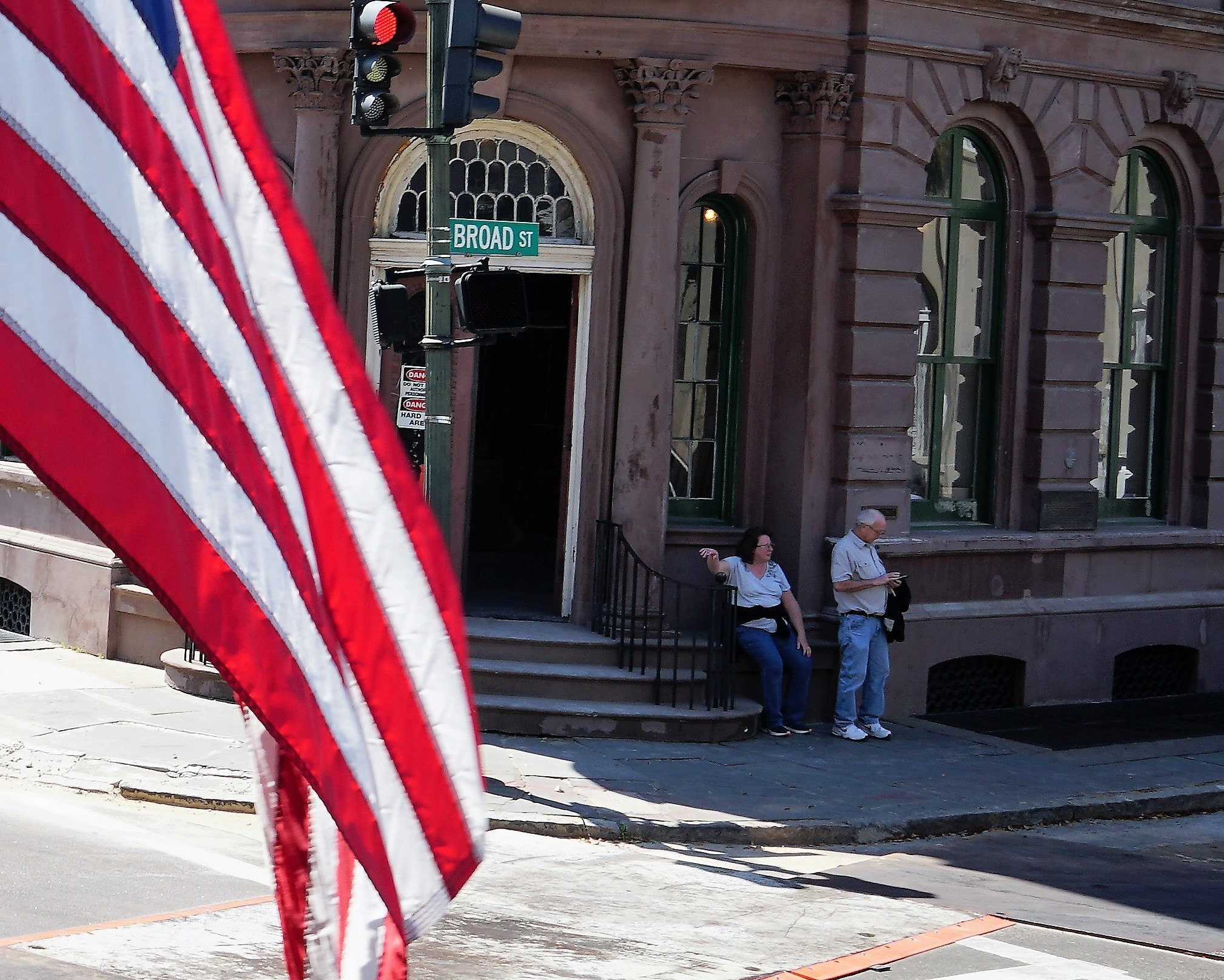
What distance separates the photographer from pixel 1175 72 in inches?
667

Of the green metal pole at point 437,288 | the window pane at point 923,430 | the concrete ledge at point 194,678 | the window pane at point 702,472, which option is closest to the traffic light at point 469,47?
the green metal pole at point 437,288

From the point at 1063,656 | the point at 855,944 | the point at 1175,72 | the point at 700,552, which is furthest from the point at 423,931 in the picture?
the point at 1175,72

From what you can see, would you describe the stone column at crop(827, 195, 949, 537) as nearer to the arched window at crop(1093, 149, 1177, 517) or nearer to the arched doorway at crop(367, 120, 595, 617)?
the arched doorway at crop(367, 120, 595, 617)

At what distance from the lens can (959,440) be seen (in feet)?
54.7

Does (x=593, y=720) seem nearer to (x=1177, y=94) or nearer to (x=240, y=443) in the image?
(x=1177, y=94)

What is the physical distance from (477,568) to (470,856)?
1528 centimetres

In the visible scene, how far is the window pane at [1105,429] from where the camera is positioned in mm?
17562

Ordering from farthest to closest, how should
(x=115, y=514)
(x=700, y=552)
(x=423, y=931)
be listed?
(x=700, y=552)
(x=423, y=931)
(x=115, y=514)

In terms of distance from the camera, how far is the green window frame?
607 inches

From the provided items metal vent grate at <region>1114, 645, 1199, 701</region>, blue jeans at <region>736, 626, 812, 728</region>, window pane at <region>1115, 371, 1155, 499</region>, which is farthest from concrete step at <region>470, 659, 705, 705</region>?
window pane at <region>1115, 371, 1155, 499</region>

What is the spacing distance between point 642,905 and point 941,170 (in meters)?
8.82

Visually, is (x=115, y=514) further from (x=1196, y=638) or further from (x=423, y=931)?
(x=1196, y=638)

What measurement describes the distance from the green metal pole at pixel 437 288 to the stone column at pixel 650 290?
3.51 meters

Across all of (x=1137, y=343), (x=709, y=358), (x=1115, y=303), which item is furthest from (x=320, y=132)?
(x=1137, y=343)
